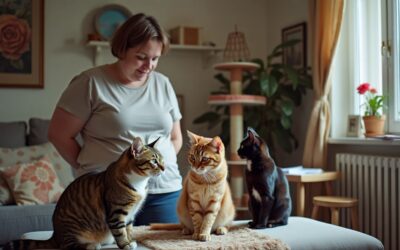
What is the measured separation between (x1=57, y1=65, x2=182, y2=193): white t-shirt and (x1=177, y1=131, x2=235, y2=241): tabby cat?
0.77ft

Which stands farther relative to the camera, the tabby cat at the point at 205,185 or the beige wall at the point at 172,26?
the beige wall at the point at 172,26

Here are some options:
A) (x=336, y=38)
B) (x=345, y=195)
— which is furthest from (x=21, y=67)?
(x=345, y=195)

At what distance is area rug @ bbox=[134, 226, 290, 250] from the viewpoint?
49.7 inches

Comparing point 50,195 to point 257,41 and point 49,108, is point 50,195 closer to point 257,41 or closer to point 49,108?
point 49,108

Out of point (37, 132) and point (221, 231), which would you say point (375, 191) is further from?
point (37, 132)

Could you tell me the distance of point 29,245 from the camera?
4.11ft

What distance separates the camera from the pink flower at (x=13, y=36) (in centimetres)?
343

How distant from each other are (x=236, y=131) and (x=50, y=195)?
1300 mm

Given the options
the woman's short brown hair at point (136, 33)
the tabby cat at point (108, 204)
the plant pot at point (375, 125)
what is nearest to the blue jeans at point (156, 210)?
the tabby cat at point (108, 204)

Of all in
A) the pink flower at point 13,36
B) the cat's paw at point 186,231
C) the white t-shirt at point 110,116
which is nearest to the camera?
the cat's paw at point 186,231

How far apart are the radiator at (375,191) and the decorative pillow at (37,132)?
6.51ft

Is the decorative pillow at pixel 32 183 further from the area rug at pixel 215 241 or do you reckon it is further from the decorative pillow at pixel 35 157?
the area rug at pixel 215 241

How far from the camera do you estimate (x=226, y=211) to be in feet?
4.65

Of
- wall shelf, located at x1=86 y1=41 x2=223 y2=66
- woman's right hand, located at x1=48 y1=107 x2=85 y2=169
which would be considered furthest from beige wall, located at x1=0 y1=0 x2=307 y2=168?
woman's right hand, located at x1=48 y1=107 x2=85 y2=169
